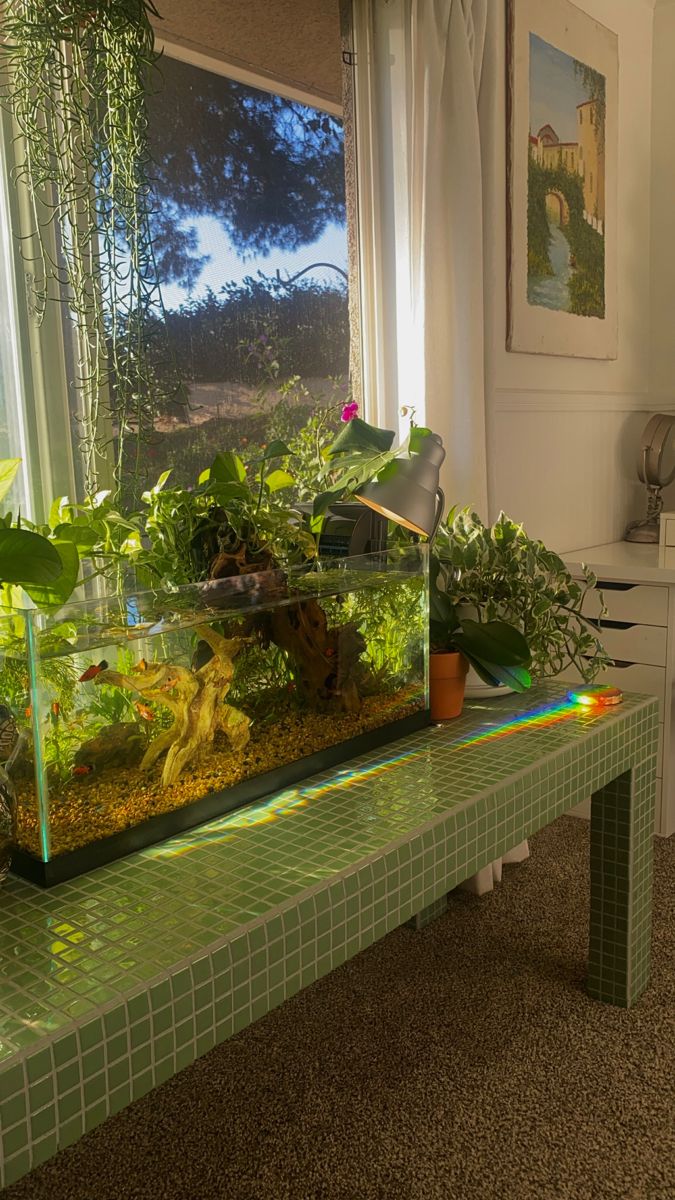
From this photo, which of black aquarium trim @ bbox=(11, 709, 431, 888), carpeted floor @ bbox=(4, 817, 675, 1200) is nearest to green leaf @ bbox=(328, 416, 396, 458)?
black aquarium trim @ bbox=(11, 709, 431, 888)

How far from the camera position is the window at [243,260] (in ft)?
6.19

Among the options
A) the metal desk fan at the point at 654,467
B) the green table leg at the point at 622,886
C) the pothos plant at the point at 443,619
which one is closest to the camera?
the pothos plant at the point at 443,619

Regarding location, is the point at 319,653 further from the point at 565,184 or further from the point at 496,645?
the point at 565,184

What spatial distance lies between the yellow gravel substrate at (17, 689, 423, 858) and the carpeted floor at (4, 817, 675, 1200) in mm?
594

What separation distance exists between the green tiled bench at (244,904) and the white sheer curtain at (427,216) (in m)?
0.85

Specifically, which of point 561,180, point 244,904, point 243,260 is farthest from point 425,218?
point 244,904

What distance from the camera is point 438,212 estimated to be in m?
2.20

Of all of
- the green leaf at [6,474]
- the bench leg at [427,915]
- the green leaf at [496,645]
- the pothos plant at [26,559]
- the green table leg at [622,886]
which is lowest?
the bench leg at [427,915]

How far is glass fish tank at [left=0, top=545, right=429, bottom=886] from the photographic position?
107 cm

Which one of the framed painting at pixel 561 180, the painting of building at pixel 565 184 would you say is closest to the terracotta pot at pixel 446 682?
the framed painting at pixel 561 180

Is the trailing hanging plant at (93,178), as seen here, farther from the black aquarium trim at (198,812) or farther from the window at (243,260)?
the black aquarium trim at (198,812)

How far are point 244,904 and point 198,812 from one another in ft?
0.71

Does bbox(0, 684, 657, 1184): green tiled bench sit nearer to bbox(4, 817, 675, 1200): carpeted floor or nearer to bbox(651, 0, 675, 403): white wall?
bbox(4, 817, 675, 1200): carpeted floor

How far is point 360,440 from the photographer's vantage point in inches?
63.8
